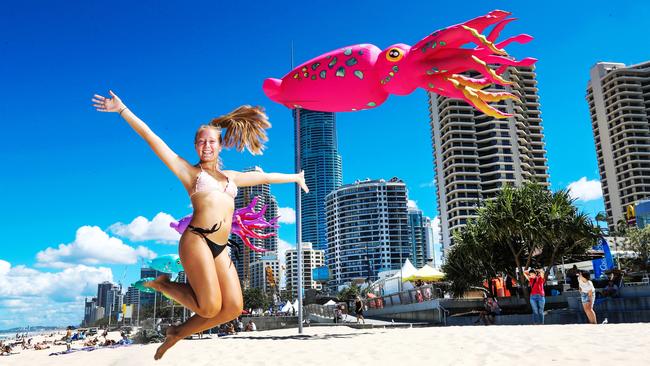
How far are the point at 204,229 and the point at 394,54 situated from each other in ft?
20.4

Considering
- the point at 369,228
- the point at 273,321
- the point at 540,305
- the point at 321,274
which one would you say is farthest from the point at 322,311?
the point at 369,228

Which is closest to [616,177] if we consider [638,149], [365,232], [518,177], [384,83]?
[638,149]

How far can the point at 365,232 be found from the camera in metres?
161

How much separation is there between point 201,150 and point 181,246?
88 centimetres

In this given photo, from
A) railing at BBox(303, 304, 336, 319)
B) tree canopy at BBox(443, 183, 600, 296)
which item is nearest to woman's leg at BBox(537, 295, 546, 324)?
tree canopy at BBox(443, 183, 600, 296)

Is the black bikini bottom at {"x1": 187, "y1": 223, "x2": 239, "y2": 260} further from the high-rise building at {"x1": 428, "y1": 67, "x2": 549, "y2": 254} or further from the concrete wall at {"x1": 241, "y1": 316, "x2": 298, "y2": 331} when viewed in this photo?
the high-rise building at {"x1": 428, "y1": 67, "x2": 549, "y2": 254}

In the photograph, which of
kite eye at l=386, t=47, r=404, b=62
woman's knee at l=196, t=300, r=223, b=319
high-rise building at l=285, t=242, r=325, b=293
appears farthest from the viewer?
high-rise building at l=285, t=242, r=325, b=293

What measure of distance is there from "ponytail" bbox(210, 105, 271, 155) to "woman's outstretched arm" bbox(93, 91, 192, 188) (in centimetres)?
53

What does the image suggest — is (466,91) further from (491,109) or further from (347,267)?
(347,267)

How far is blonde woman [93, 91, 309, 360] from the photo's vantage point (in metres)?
3.83

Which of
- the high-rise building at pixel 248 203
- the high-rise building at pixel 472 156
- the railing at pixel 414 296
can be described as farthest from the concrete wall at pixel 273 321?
the high-rise building at pixel 472 156

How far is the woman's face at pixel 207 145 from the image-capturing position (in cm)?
439

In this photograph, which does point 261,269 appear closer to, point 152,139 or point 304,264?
point 304,264

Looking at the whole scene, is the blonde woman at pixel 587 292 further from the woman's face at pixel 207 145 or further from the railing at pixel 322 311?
the railing at pixel 322 311
